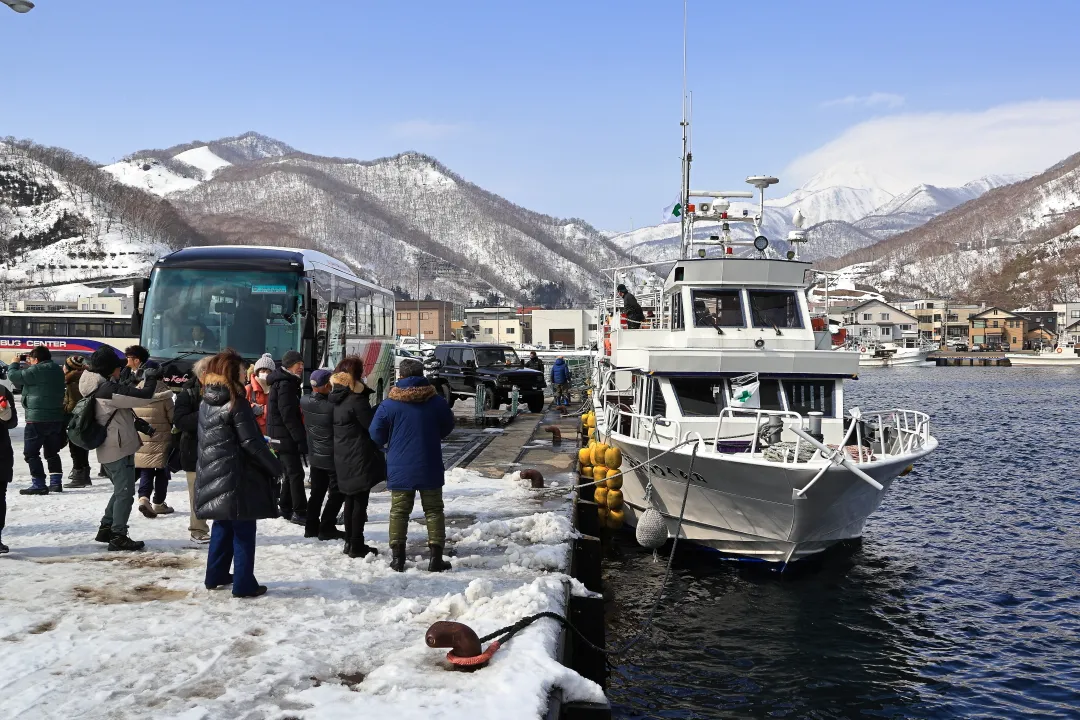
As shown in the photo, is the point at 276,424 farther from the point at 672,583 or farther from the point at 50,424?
the point at 672,583

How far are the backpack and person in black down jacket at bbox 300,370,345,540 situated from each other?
207 cm

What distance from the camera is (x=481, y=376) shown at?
31.3 m

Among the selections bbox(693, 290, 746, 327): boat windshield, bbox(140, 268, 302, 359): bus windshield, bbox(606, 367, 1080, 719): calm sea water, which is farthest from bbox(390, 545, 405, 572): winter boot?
bbox(693, 290, 746, 327): boat windshield

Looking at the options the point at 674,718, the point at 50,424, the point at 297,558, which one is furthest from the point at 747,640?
the point at 50,424

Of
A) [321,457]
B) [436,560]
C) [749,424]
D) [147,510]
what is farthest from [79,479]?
[749,424]

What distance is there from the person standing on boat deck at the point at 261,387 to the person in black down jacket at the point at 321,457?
142cm

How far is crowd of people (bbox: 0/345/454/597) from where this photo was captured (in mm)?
7648

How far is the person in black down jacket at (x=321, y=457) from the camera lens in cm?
985

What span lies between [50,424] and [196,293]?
3674mm

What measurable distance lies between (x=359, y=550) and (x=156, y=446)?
352 cm

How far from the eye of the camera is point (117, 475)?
9359 mm

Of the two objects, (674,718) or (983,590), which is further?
(983,590)

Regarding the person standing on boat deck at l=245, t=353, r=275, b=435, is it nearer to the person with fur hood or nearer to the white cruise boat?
the person with fur hood

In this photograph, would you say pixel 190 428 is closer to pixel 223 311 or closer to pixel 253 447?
pixel 253 447
